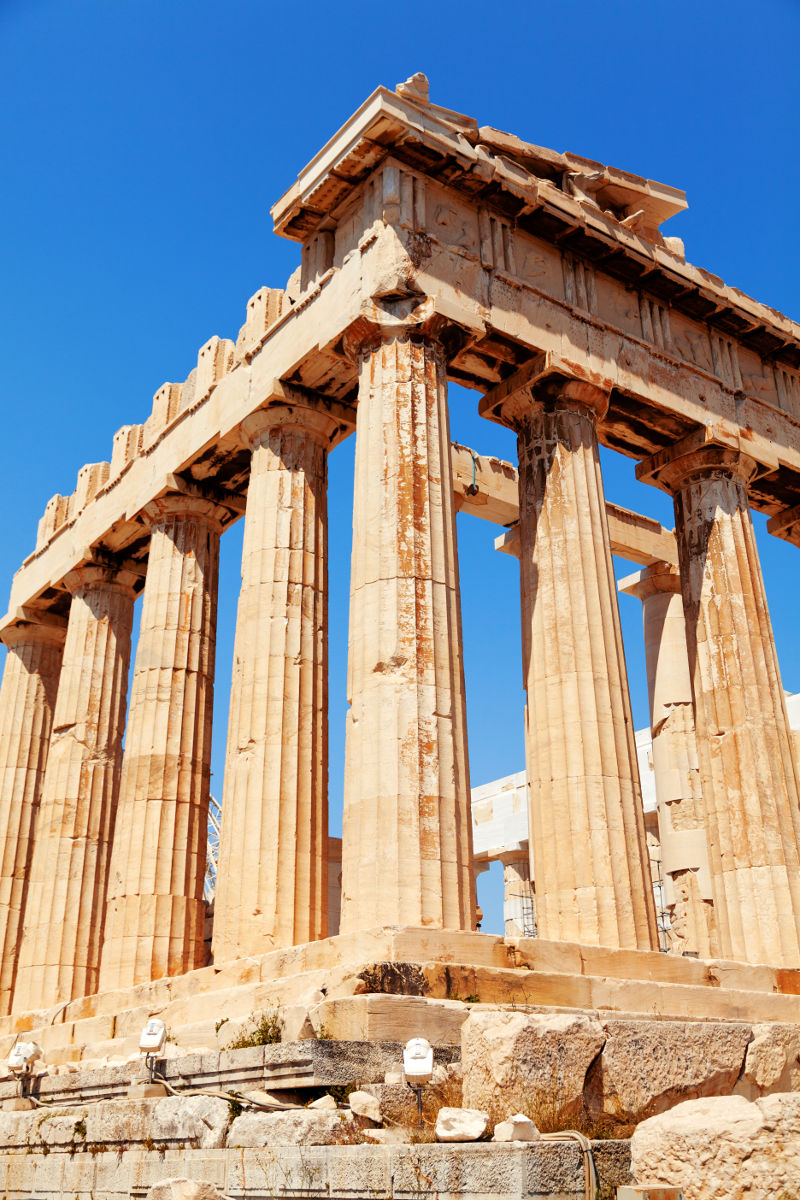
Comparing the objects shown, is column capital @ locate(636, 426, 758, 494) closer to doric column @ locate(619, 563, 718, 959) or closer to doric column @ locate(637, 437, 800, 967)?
doric column @ locate(637, 437, 800, 967)

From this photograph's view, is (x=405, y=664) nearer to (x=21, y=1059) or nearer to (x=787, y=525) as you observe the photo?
(x=21, y=1059)

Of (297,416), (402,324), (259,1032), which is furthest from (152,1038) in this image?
(297,416)

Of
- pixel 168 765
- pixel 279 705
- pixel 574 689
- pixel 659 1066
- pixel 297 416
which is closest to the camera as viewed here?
pixel 659 1066

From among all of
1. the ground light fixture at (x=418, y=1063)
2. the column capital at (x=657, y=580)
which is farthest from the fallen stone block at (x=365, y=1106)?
the column capital at (x=657, y=580)

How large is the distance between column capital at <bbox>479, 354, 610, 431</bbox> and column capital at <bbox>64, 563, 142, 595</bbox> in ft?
33.0

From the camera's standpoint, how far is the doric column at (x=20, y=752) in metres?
25.8

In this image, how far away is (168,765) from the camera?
67.8 feet

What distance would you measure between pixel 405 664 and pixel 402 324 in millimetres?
5190

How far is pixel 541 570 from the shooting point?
18.2 metres

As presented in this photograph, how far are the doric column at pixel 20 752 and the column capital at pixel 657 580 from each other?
45.2ft

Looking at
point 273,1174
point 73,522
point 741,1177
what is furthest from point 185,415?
point 741,1177

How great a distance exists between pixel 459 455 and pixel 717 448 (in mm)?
6183

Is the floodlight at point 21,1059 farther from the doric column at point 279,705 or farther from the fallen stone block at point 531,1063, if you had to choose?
the fallen stone block at point 531,1063

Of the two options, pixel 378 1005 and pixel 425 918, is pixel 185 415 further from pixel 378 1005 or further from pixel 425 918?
pixel 378 1005
